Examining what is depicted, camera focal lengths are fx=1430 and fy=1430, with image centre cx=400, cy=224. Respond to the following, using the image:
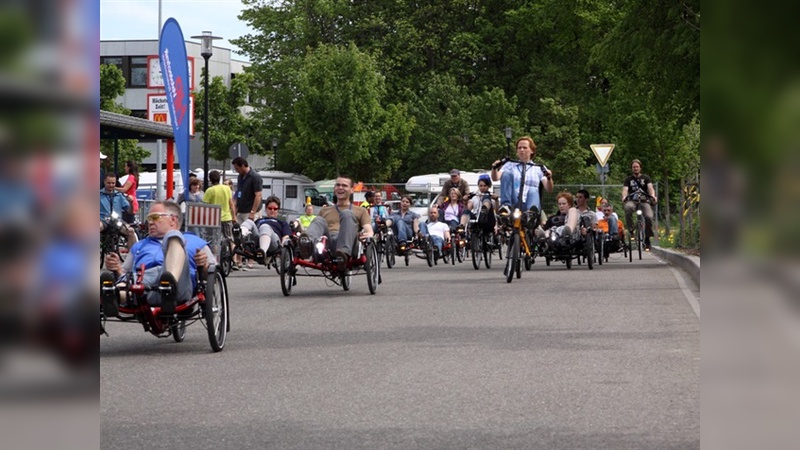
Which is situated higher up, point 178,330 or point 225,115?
point 225,115

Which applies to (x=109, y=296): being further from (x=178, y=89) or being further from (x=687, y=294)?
(x=178, y=89)

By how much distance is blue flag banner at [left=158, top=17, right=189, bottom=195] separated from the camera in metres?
20.1

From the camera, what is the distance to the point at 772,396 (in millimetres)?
925

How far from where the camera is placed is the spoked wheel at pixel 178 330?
35.1 feet

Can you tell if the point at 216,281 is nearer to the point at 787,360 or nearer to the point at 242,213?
the point at 787,360

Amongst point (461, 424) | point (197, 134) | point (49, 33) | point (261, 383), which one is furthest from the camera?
point (197, 134)

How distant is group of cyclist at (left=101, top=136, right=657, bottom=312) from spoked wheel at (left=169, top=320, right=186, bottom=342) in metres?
0.46

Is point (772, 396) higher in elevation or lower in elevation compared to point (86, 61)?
lower

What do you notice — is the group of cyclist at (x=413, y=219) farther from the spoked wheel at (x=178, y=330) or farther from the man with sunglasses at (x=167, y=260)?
the spoked wheel at (x=178, y=330)

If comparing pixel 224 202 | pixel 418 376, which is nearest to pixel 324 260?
pixel 224 202

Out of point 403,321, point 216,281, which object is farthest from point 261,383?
point 403,321

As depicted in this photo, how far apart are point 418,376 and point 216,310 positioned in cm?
210

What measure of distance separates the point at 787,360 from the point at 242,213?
23.2 m

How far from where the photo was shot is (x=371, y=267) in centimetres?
1727
